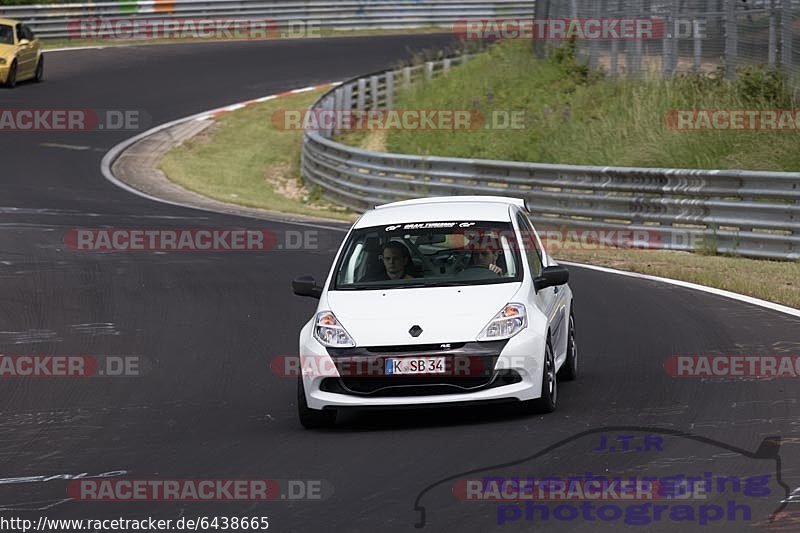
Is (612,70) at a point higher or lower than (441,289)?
lower

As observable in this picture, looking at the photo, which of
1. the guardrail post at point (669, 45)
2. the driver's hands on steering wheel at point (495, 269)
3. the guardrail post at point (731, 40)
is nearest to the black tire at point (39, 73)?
the guardrail post at point (669, 45)

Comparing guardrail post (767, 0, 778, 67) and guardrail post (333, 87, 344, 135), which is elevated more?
guardrail post (767, 0, 778, 67)

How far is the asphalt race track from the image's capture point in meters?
7.27

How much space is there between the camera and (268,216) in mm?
24359

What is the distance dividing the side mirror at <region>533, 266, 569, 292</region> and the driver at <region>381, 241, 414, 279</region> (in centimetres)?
90

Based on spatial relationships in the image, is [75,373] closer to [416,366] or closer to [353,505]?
[416,366]

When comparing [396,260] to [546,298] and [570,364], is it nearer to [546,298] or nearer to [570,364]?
[546,298]

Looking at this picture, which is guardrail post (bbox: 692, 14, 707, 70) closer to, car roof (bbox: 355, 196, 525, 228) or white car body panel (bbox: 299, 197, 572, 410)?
car roof (bbox: 355, 196, 525, 228)

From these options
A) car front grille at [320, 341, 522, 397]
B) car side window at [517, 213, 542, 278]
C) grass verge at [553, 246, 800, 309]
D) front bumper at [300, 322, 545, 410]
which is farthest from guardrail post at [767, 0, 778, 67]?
car front grille at [320, 341, 522, 397]

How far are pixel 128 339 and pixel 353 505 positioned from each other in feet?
20.1

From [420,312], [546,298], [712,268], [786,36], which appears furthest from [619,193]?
[420,312]

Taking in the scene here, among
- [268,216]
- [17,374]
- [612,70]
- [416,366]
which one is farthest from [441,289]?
[612,70]

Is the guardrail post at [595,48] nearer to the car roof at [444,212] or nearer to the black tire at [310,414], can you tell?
the car roof at [444,212]

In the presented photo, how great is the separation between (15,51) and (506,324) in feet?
101
